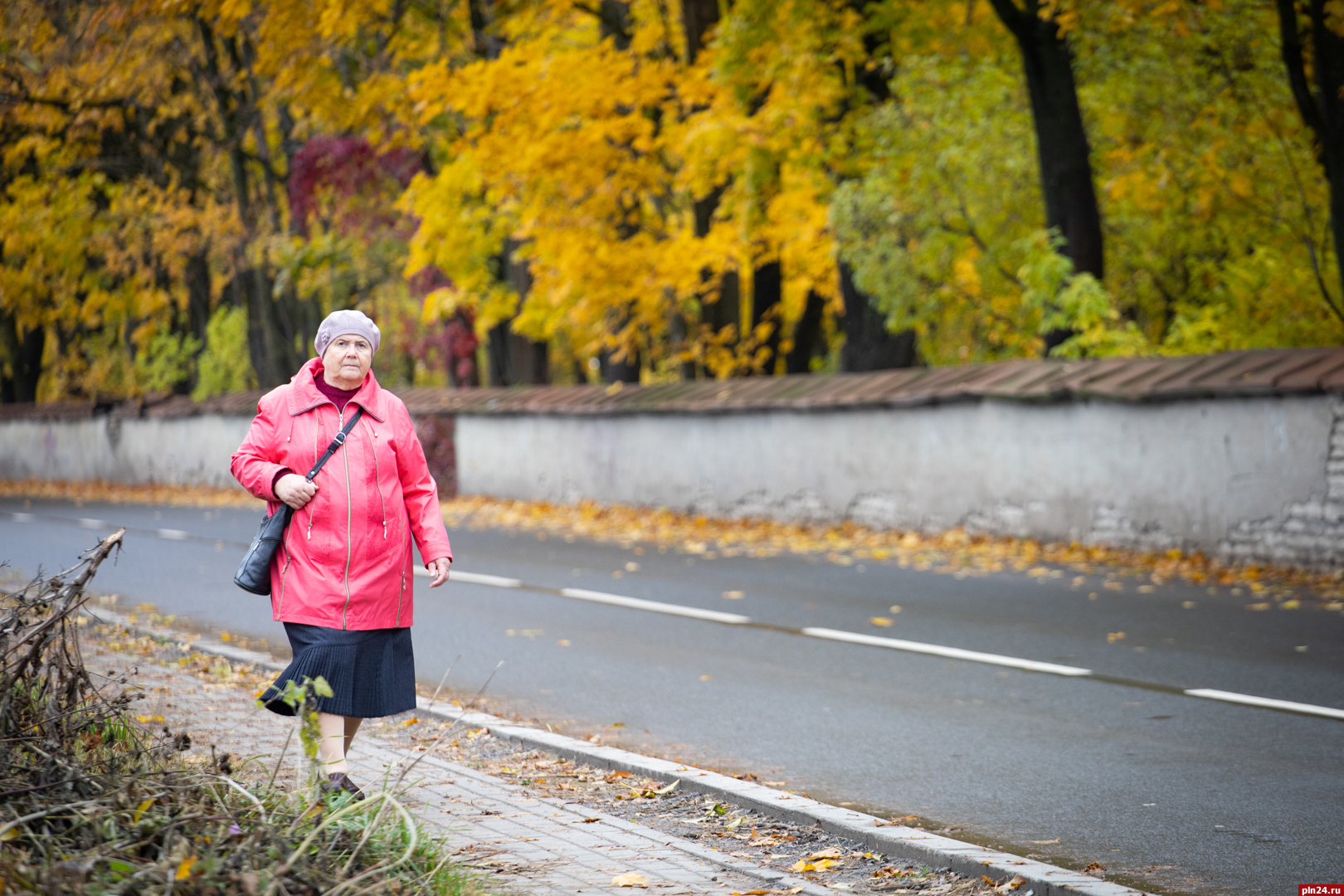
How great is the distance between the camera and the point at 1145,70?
1612cm

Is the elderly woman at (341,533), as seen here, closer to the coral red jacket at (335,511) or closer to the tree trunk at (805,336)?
the coral red jacket at (335,511)

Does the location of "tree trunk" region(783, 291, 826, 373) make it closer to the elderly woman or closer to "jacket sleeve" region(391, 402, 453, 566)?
"jacket sleeve" region(391, 402, 453, 566)

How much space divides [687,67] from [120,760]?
57.1 feet

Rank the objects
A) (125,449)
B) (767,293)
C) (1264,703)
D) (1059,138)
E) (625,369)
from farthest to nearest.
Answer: (125,449), (625,369), (767,293), (1059,138), (1264,703)

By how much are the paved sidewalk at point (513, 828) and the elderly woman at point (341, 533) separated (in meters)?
0.34

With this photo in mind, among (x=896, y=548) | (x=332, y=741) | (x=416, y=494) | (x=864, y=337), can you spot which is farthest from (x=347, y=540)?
(x=864, y=337)

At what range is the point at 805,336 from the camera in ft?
76.7

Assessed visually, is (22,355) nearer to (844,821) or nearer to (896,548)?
(896,548)

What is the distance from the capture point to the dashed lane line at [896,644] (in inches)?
281

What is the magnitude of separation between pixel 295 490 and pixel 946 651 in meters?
5.29

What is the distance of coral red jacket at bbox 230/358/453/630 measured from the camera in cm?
467

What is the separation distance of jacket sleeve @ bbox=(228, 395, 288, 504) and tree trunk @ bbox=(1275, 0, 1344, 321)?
10.8 meters

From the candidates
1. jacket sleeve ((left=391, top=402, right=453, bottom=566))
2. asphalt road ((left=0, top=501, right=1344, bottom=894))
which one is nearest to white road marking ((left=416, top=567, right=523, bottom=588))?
asphalt road ((left=0, top=501, right=1344, bottom=894))

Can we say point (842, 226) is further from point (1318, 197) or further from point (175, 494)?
point (175, 494)
